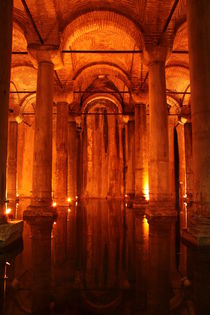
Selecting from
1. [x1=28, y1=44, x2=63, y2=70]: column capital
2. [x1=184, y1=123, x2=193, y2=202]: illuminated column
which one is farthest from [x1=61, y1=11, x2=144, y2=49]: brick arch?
[x1=184, y1=123, x2=193, y2=202]: illuminated column

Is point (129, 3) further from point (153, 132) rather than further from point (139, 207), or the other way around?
point (139, 207)

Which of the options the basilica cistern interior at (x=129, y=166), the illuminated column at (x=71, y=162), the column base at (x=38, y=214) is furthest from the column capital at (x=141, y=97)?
the column base at (x=38, y=214)

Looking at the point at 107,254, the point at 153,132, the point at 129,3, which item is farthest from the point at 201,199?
the point at 129,3

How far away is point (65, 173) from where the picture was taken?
48.8 ft

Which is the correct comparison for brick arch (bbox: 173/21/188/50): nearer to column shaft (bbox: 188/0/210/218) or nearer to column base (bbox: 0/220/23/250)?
column shaft (bbox: 188/0/210/218)

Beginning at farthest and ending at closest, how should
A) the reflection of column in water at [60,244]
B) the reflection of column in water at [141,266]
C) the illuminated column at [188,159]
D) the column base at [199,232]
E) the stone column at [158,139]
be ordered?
the illuminated column at [188,159]
the stone column at [158,139]
the column base at [199,232]
the reflection of column in water at [60,244]
the reflection of column in water at [141,266]

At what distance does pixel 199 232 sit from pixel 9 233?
351 cm

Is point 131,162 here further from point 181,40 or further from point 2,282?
point 2,282

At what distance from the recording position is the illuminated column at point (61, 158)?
47.9ft

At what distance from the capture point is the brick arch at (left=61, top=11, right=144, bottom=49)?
10944mm

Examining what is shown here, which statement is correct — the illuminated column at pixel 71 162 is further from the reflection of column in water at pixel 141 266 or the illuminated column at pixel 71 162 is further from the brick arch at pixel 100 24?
the reflection of column in water at pixel 141 266

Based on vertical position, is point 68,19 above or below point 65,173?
above

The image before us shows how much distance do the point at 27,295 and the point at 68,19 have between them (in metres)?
10.4

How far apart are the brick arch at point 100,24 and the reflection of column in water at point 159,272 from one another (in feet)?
25.6
